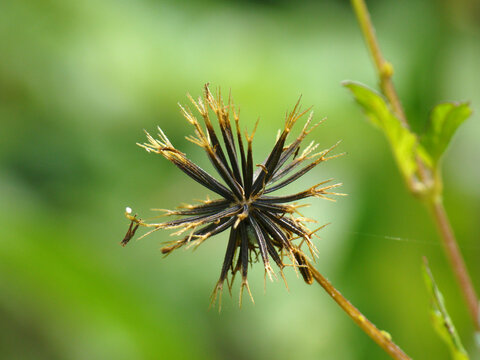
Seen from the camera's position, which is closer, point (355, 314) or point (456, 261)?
point (355, 314)

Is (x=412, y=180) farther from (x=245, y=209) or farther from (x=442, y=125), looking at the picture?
→ (x=245, y=209)

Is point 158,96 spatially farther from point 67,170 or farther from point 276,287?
point 276,287

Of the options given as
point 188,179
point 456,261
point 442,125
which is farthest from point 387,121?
point 188,179

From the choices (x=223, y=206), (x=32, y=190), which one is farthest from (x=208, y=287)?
(x=223, y=206)

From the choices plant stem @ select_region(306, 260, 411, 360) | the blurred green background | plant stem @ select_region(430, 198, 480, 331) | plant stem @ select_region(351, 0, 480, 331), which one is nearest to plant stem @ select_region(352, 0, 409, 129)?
plant stem @ select_region(351, 0, 480, 331)

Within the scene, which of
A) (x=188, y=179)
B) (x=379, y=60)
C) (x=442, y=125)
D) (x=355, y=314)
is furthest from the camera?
(x=188, y=179)

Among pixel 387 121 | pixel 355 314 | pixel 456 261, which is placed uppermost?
pixel 387 121

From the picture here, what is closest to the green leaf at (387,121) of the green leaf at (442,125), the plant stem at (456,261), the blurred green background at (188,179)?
the green leaf at (442,125)
